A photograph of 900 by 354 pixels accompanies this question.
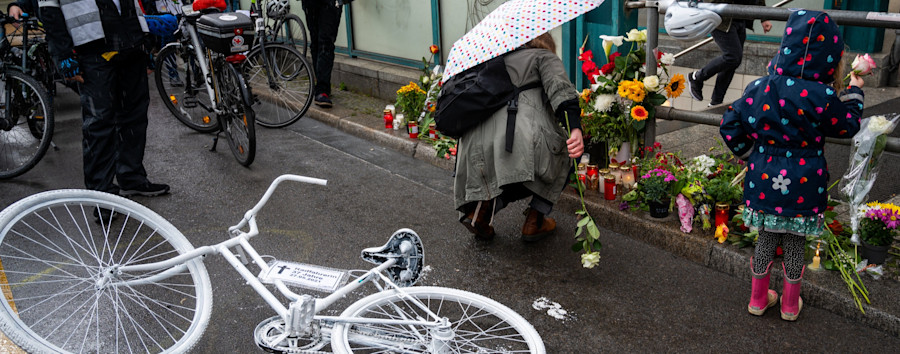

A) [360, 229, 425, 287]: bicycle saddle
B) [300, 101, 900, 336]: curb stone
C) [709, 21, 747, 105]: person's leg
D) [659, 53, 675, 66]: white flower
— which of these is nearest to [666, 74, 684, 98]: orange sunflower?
[659, 53, 675, 66]: white flower

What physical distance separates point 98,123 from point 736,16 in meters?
4.22

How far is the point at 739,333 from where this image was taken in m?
3.39

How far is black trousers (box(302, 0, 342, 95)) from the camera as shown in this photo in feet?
25.0

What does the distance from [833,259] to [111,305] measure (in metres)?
3.48

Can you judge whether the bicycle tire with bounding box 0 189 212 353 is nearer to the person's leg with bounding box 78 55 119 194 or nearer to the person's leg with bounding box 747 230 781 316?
the person's leg with bounding box 78 55 119 194

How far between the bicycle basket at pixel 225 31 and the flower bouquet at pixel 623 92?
115 inches

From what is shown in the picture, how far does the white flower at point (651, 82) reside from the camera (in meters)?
4.45

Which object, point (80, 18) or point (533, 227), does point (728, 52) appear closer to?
point (533, 227)

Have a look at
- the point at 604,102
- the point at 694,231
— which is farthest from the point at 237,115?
the point at 694,231

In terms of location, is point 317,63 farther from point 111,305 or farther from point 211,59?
point 111,305

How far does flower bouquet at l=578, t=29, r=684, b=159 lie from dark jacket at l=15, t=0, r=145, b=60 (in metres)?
3.10

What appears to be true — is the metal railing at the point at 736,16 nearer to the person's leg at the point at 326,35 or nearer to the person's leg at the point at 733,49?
the person's leg at the point at 733,49

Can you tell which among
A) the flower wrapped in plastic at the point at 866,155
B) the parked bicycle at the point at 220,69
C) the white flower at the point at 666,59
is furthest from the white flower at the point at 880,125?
the parked bicycle at the point at 220,69

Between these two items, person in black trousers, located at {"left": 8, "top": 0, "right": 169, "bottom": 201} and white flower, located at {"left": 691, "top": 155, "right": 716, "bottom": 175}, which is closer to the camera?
white flower, located at {"left": 691, "top": 155, "right": 716, "bottom": 175}
